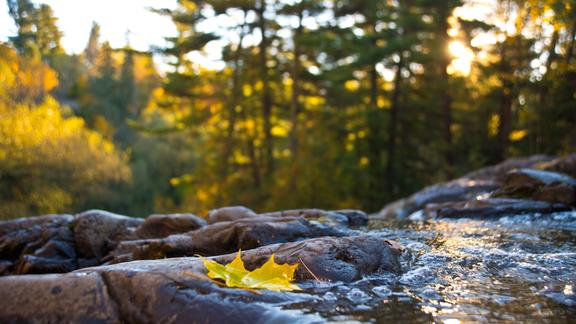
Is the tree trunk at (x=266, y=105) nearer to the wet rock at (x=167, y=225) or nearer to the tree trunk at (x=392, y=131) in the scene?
the tree trunk at (x=392, y=131)

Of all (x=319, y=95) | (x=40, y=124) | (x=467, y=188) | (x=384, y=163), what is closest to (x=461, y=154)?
(x=384, y=163)

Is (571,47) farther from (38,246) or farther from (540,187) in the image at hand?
(38,246)

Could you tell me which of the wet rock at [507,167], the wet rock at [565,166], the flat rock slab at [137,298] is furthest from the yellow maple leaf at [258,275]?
the wet rock at [507,167]

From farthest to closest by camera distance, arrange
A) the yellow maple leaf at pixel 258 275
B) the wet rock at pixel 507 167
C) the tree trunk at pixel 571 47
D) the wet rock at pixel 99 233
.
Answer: the tree trunk at pixel 571 47, the wet rock at pixel 507 167, the wet rock at pixel 99 233, the yellow maple leaf at pixel 258 275

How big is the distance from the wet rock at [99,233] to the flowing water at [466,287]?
3351 millimetres

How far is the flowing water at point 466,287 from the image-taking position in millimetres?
2436

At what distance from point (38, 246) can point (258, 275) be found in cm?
464

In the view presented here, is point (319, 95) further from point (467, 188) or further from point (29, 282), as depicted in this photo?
point (29, 282)

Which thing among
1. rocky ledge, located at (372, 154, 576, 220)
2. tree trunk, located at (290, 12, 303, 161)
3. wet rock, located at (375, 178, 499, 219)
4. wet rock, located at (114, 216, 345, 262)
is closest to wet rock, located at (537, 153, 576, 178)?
rocky ledge, located at (372, 154, 576, 220)

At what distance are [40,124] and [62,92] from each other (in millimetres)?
29565

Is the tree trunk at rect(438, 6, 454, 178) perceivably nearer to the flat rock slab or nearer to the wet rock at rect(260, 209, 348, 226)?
the wet rock at rect(260, 209, 348, 226)

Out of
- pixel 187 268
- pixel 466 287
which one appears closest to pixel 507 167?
pixel 466 287

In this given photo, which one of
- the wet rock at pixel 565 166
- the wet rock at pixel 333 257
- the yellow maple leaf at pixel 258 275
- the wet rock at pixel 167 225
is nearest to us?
the yellow maple leaf at pixel 258 275

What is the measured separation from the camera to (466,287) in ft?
9.71
